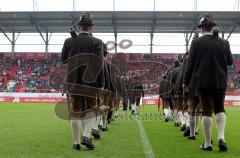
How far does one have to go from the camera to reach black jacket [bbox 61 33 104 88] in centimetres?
811

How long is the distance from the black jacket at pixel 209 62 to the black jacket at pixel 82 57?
5.33ft

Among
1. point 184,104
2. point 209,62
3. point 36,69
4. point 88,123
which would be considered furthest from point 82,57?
point 36,69

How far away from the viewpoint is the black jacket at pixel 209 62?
7.88 metres

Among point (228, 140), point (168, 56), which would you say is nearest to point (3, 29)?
point (168, 56)

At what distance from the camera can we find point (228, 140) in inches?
401

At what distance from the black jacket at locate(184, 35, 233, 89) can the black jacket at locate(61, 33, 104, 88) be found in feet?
5.33

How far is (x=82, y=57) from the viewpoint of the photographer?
8.12m

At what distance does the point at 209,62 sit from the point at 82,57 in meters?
2.13

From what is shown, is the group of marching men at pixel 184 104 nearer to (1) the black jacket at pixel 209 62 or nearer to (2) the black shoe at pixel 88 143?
(1) the black jacket at pixel 209 62

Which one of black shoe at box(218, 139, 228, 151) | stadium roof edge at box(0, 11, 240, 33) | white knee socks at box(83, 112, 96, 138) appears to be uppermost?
stadium roof edge at box(0, 11, 240, 33)

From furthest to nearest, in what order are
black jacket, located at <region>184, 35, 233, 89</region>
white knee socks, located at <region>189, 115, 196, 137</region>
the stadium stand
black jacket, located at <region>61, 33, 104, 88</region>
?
the stadium stand, white knee socks, located at <region>189, 115, 196, 137</region>, black jacket, located at <region>61, 33, 104, 88</region>, black jacket, located at <region>184, 35, 233, 89</region>

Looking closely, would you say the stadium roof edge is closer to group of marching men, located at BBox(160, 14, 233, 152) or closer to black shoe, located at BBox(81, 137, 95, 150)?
group of marching men, located at BBox(160, 14, 233, 152)

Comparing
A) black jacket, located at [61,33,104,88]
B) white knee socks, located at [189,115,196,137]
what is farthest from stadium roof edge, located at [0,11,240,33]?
black jacket, located at [61,33,104,88]

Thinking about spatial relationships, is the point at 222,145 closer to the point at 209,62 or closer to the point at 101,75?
the point at 209,62
